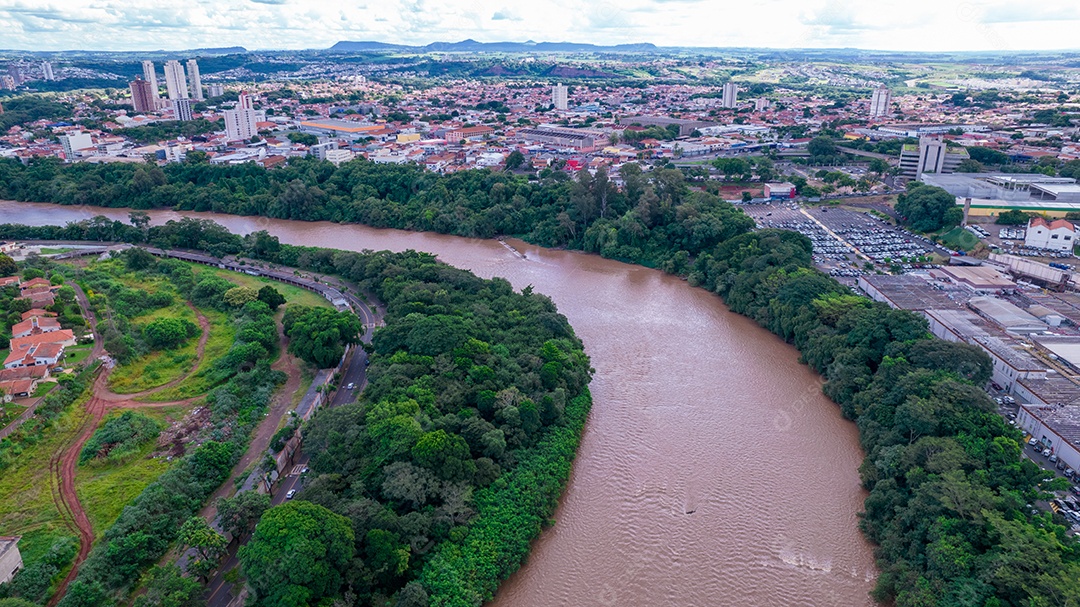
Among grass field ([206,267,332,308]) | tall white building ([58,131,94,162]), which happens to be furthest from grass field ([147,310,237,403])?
tall white building ([58,131,94,162])

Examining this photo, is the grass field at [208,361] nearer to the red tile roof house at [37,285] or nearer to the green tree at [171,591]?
the red tile roof house at [37,285]

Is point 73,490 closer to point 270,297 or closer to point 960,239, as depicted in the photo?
point 270,297

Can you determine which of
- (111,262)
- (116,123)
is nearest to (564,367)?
(111,262)

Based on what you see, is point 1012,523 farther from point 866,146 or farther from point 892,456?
point 866,146

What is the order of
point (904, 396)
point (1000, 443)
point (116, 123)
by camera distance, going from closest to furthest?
point (1000, 443) → point (904, 396) → point (116, 123)

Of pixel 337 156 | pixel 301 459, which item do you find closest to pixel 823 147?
pixel 337 156

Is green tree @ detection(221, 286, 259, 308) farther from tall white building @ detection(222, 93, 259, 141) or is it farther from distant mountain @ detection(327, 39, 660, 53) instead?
distant mountain @ detection(327, 39, 660, 53)

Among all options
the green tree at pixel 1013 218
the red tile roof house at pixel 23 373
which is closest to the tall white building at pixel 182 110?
the red tile roof house at pixel 23 373

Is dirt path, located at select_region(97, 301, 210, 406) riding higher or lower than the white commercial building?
lower
